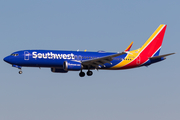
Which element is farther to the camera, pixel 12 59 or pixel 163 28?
pixel 163 28

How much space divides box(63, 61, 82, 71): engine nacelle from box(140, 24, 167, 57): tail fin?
15.1 m

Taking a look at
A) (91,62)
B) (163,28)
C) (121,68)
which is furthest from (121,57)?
(163,28)

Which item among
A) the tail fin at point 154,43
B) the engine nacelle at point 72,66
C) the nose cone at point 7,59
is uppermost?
the tail fin at point 154,43

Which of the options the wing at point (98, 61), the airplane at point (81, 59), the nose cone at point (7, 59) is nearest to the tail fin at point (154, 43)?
the airplane at point (81, 59)

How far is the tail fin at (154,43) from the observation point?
81.9 m

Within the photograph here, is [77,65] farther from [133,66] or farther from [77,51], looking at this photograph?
[133,66]

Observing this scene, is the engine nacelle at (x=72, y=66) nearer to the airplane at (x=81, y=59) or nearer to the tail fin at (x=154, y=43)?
the airplane at (x=81, y=59)

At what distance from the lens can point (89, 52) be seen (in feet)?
252

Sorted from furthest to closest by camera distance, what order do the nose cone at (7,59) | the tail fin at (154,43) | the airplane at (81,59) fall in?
1. the tail fin at (154,43)
2. the nose cone at (7,59)
3. the airplane at (81,59)

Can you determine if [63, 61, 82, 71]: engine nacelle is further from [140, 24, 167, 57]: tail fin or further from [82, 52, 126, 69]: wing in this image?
[140, 24, 167, 57]: tail fin

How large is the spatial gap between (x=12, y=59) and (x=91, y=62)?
45.4 feet

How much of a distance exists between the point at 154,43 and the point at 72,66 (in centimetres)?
2002

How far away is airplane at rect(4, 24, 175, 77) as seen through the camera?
7238 centimetres

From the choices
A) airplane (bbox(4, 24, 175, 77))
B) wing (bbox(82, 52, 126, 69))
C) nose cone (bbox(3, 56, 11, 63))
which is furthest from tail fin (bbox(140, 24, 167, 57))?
nose cone (bbox(3, 56, 11, 63))
